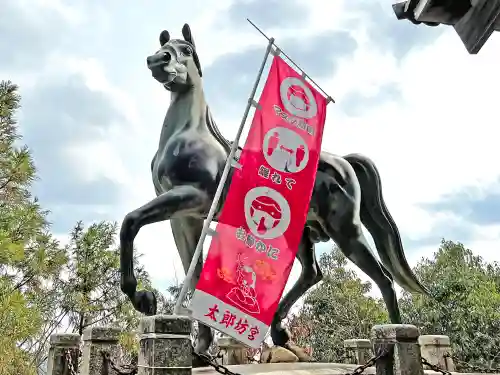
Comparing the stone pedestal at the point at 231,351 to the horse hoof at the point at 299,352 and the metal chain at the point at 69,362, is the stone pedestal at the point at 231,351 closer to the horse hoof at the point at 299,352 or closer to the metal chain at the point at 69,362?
the horse hoof at the point at 299,352

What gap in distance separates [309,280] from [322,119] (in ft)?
6.74

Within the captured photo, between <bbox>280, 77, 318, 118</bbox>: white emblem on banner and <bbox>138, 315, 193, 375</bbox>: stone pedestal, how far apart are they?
2.54 m

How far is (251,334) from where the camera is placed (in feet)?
13.4

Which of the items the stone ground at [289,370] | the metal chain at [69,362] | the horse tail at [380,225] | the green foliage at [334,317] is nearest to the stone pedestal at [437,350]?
the horse tail at [380,225]

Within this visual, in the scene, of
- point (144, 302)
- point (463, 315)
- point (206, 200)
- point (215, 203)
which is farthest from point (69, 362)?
point (463, 315)

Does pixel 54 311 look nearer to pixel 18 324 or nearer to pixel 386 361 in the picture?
pixel 18 324

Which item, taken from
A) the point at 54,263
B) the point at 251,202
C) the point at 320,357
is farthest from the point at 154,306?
the point at 320,357

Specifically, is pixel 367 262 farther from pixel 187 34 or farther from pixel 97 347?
pixel 187 34

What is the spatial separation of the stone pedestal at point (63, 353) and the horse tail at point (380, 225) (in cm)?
364

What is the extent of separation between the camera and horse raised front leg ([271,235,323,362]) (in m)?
5.73

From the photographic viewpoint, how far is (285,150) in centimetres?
480

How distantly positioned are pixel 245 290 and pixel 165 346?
3.29 feet

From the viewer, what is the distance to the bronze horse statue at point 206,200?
4402mm

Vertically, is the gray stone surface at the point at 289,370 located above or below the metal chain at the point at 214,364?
below
